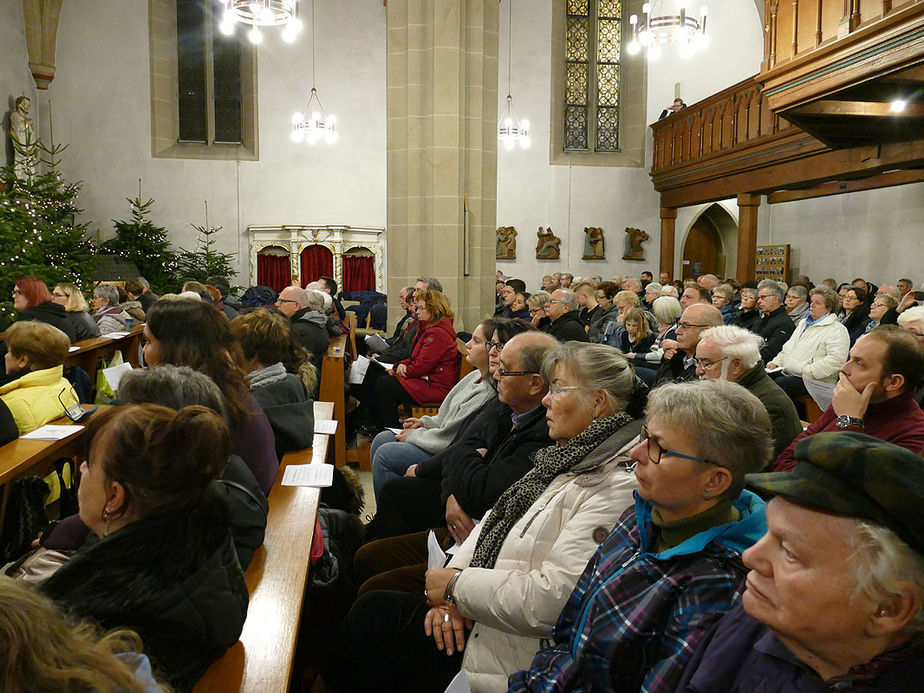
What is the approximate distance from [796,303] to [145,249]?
11572 mm

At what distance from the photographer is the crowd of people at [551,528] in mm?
1193

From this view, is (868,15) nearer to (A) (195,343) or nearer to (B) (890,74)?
(B) (890,74)

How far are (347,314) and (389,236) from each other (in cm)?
124

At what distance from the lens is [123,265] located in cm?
1425

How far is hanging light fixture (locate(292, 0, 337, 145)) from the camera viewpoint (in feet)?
46.3

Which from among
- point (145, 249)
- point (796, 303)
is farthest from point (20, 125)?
point (796, 303)

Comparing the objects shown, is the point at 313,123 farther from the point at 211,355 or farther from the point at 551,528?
the point at 551,528

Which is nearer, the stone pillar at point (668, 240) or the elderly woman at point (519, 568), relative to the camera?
the elderly woman at point (519, 568)

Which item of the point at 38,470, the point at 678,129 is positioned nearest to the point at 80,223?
the point at 678,129

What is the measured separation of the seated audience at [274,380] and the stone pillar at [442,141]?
5500 mm

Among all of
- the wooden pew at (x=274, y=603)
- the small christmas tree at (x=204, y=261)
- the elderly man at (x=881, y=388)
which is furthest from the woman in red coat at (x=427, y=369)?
the small christmas tree at (x=204, y=261)

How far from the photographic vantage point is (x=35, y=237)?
10109mm

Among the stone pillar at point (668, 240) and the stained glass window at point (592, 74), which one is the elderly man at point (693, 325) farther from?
the stained glass window at point (592, 74)

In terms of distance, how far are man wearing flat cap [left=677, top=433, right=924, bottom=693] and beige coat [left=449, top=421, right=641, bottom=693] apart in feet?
2.46
